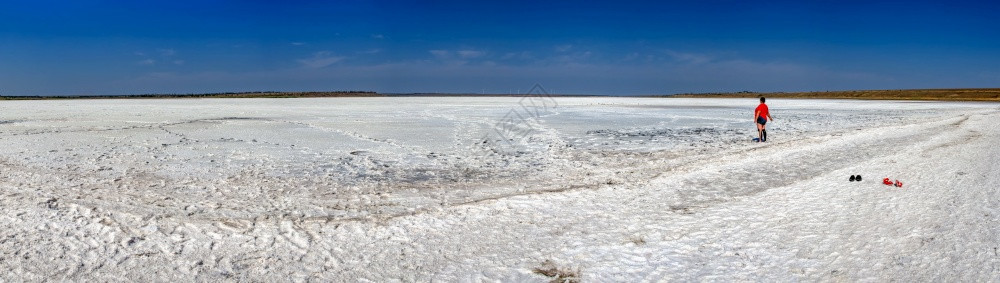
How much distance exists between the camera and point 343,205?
5.70 meters

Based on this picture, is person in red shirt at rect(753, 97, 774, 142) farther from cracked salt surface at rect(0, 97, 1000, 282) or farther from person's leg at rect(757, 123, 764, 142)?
cracked salt surface at rect(0, 97, 1000, 282)

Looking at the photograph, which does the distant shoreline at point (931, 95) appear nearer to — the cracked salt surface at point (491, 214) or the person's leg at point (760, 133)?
the person's leg at point (760, 133)

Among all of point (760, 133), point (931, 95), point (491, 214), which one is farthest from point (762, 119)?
point (931, 95)

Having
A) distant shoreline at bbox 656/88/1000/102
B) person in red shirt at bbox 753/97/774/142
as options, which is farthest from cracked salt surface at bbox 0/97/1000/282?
distant shoreline at bbox 656/88/1000/102

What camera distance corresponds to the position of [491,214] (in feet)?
17.7

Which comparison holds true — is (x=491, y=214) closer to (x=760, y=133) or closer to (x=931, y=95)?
(x=760, y=133)

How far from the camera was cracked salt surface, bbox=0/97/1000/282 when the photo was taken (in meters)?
3.95

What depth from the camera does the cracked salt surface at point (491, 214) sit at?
13.0ft

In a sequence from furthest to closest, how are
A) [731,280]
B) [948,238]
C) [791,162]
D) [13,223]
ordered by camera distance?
[791,162], [13,223], [948,238], [731,280]

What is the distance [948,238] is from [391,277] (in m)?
3.80

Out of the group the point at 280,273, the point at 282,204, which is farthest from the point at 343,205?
the point at 280,273

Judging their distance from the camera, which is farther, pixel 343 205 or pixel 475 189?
pixel 475 189

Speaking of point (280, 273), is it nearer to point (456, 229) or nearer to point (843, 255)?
point (456, 229)

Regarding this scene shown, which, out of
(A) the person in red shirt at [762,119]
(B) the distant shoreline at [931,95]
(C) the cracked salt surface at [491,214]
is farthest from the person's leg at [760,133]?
(B) the distant shoreline at [931,95]
